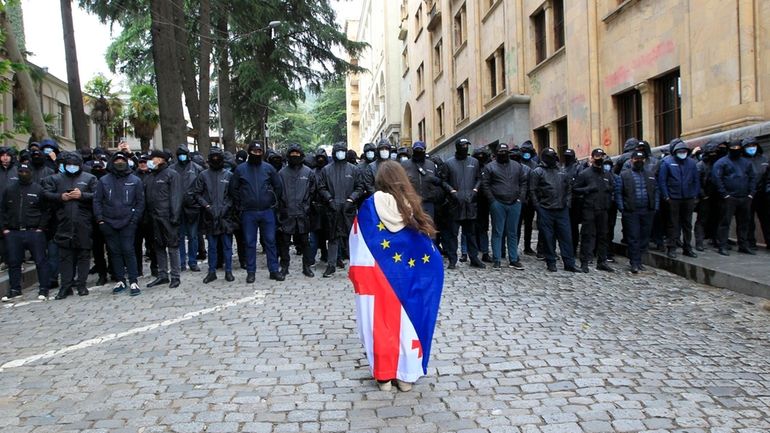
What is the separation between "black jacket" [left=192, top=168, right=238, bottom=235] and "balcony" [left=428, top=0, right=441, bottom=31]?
2554 centimetres

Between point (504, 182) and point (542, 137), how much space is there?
12.0 meters

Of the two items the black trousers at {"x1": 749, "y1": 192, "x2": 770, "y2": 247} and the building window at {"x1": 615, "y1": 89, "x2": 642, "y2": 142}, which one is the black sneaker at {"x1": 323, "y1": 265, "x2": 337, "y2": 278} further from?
the building window at {"x1": 615, "y1": 89, "x2": 642, "y2": 142}

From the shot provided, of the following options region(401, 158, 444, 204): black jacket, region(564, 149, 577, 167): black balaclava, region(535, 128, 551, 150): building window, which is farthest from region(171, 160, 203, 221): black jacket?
region(535, 128, 551, 150): building window

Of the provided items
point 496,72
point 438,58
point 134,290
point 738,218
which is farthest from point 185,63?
point 438,58

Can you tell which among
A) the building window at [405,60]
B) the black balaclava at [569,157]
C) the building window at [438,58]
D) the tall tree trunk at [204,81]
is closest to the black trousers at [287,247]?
the black balaclava at [569,157]

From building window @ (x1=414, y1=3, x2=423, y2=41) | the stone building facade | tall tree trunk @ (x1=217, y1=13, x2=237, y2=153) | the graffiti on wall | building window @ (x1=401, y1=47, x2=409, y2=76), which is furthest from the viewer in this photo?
building window @ (x1=401, y1=47, x2=409, y2=76)

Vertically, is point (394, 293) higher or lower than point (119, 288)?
higher

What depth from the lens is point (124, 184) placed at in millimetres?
8789

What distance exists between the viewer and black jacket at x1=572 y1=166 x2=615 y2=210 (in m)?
9.84

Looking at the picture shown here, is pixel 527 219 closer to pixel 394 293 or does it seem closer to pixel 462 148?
pixel 462 148

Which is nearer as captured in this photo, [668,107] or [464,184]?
[464,184]

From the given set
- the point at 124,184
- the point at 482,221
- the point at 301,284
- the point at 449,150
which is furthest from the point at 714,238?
the point at 449,150

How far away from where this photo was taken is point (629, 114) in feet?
51.6

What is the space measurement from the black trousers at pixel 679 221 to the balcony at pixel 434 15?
80.7 feet
